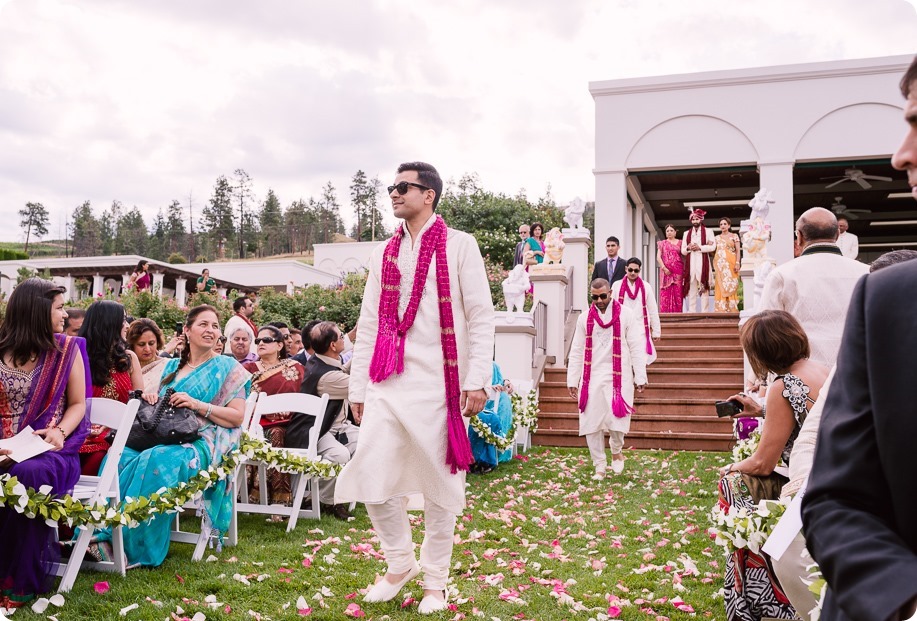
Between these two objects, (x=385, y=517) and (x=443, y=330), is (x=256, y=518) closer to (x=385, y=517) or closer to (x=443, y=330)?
(x=385, y=517)

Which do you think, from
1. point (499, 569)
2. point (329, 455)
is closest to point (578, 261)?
point (329, 455)

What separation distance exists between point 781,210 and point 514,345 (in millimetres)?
9006

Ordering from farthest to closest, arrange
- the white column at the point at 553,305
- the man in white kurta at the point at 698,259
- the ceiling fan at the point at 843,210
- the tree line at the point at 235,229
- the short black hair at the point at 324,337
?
1. the tree line at the point at 235,229
2. the ceiling fan at the point at 843,210
3. the man in white kurta at the point at 698,259
4. the white column at the point at 553,305
5. the short black hair at the point at 324,337

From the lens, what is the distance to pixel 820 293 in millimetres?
4844

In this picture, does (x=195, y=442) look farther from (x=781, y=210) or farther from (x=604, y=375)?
(x=781, y=210)

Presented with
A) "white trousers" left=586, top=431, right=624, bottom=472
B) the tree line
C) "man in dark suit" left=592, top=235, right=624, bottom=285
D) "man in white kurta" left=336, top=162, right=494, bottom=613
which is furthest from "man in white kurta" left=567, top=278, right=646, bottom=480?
the tree line

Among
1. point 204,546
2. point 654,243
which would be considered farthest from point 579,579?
point 654,243

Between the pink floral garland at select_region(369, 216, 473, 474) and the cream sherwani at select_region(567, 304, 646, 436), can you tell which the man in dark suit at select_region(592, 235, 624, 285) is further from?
the pink floral garland at select_region(369, 216, 473, 474)

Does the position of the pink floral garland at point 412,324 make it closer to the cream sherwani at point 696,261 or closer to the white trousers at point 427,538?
the white trousers at point 427,538

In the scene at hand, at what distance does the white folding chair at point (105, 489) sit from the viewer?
4.18m

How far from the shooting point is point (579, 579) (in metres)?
4.82

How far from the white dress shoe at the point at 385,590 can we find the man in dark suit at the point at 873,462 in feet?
10.4

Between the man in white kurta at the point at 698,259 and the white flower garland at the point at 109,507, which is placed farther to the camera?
the man in white kurta at the point at 698,259

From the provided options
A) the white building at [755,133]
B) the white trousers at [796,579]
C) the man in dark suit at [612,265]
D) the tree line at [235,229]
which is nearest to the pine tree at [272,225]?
the tree line at [235,229]
